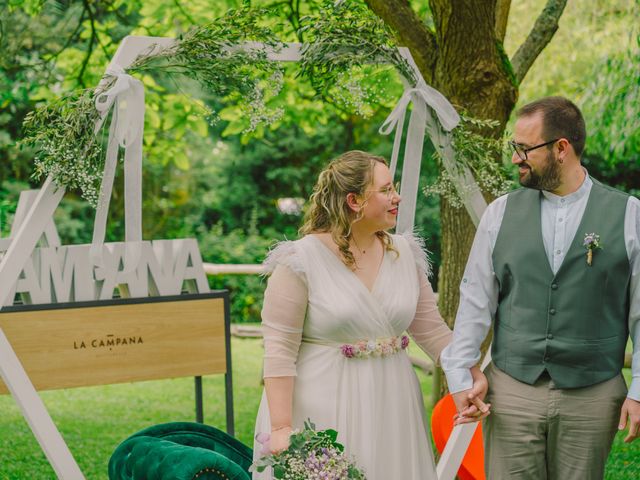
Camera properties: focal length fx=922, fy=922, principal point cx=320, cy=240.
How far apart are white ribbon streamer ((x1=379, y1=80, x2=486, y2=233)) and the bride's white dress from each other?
74 cm

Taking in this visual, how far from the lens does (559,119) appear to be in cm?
288

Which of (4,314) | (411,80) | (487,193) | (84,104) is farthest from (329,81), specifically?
(4,314)

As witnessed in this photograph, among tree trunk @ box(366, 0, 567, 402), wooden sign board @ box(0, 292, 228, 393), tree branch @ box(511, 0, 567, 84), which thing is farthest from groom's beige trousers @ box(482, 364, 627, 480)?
tree branch @ box(511, 0, 567, 84)

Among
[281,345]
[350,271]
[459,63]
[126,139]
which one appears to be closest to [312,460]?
[281,345]

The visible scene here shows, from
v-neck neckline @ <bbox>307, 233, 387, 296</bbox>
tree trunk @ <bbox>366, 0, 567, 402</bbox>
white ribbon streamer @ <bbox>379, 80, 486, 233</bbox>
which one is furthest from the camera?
tree trunk @ <bbox>366, 0, 567, 402</bbox>

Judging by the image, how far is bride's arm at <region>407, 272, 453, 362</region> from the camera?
3402mm

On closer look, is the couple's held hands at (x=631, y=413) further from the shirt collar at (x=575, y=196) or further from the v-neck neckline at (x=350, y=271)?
the v-neck neckline at (x=350, y=271)

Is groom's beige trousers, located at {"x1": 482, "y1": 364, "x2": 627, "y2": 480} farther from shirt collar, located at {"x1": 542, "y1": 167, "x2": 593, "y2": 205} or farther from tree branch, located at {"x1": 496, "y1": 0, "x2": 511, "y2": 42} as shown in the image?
tree branch, located at {"x1": 496, "y1": 0, "x2": 511, "y2": 42}

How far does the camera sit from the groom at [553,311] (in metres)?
2.81

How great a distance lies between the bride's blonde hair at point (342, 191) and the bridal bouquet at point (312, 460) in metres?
0.61

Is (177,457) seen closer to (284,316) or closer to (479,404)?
(284,316)

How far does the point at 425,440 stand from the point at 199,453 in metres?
0.89

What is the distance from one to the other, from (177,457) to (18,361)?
90 cm

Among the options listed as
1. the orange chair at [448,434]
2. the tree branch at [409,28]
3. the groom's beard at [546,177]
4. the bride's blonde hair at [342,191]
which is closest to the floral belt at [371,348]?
the bride's blonde hair at [342,191]
